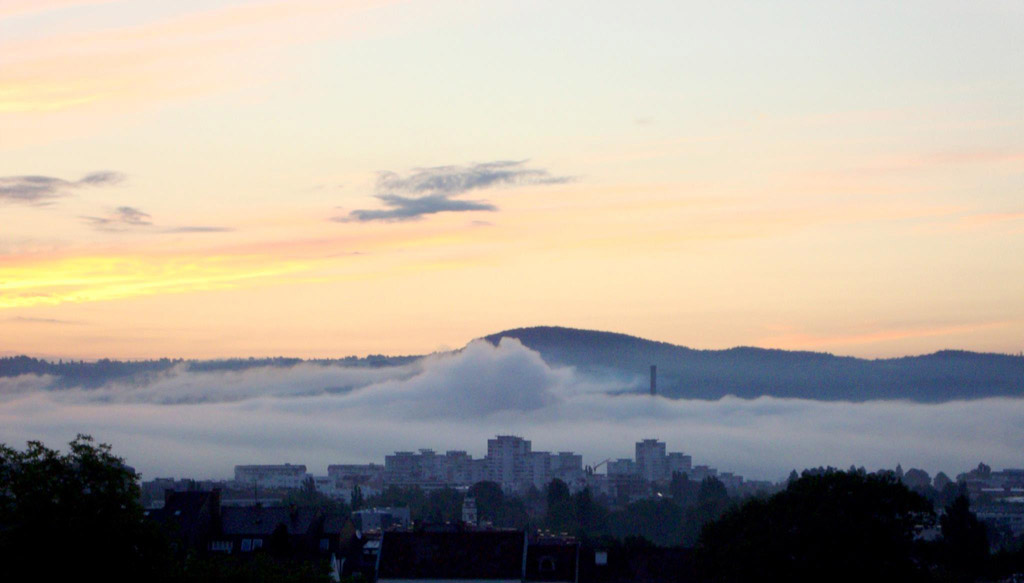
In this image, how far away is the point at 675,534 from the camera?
199 m

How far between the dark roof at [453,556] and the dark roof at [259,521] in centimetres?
1574

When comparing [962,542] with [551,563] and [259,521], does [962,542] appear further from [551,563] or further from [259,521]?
[259,521]

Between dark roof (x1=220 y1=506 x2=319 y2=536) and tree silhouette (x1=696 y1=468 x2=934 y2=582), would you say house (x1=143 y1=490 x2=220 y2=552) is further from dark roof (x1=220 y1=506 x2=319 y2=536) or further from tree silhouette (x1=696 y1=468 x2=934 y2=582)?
tree silhouette (x1=696 y1=468 x2=934 y2=582)

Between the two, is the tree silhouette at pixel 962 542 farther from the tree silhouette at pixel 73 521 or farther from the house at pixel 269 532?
the tree silhouette at pixel 73 521

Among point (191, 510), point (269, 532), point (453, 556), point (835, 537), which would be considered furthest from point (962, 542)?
point (191, 510)

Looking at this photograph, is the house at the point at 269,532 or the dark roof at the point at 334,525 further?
the dark roof at the point at 334,525

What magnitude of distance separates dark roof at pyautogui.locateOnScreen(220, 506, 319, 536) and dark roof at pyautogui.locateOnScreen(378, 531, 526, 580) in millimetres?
15735

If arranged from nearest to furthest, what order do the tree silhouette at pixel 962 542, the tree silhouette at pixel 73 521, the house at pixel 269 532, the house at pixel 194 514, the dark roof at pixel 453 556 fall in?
the tree silhouette at pixel 73 521 → the dark roof at pixel 453 556 → the house at pixel 269 532 → the house at pixel 194 514 → the tree silhouette at pixel 962 542

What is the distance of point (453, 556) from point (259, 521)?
2163 cm

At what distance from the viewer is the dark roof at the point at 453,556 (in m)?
88.3

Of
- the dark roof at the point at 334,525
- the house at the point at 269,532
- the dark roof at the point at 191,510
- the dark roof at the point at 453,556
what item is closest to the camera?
the dark roof at the point at 453,556

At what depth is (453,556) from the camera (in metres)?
89.1

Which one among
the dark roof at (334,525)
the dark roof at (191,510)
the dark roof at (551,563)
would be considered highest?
the dark roof at (191,510)

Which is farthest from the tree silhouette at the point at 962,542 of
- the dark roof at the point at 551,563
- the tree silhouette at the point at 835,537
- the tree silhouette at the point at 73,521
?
the tree silhouette at the point at 73,521
